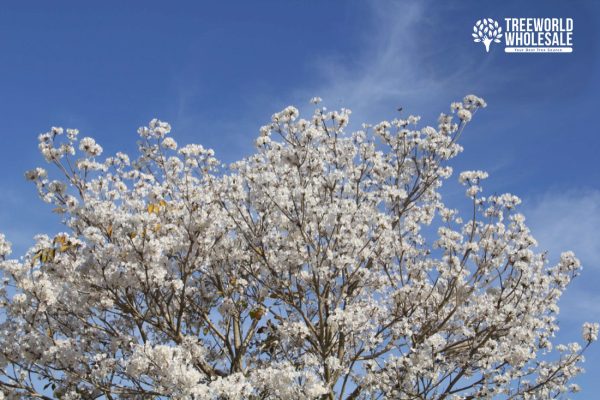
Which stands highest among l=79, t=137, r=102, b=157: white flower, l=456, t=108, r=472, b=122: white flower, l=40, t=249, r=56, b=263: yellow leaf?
l=456, t=108, r=472, b=122: white flower

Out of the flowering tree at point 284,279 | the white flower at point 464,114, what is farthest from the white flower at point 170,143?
the white flower at point 464,114

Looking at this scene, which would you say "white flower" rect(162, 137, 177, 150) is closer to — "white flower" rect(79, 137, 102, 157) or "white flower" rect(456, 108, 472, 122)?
"white flower" rect(79, 137, 102, 157)

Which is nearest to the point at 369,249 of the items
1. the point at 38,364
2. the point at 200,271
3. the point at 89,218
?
the point at 200,271

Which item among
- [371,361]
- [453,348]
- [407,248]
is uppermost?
[407,248]

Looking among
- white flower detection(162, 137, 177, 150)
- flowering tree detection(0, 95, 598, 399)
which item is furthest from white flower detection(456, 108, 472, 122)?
white flower detection(162, 137, 177, 150)

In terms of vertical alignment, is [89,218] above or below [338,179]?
below

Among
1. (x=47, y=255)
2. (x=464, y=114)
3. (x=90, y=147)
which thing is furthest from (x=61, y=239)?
(x=464, y=114)

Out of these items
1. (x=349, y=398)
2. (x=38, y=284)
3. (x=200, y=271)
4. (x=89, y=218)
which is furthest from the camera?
(x=200, y=271)

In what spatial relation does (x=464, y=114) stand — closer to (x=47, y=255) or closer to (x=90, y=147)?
(x=90, y=147)

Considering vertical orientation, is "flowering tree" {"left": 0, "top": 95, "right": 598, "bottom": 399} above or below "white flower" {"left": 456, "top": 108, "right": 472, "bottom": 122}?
below

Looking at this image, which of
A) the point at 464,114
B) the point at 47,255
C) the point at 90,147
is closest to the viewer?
the point at 47,255

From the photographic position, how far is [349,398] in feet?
46.4

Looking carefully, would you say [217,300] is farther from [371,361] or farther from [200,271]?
[371,361]

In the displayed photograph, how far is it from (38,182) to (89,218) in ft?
5.77
